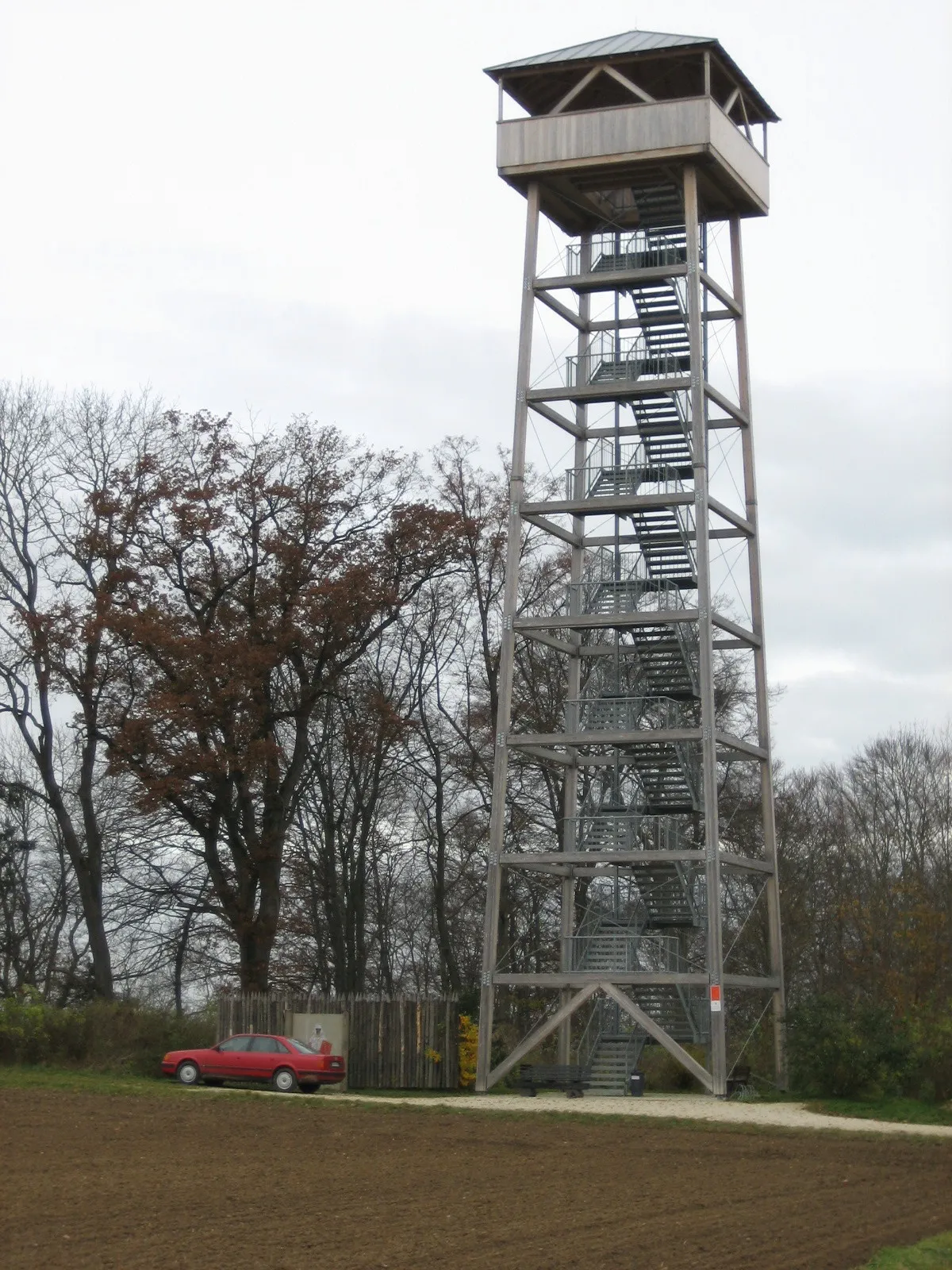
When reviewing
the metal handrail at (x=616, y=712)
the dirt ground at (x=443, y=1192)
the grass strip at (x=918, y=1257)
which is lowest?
the grass strip at (x=918, y=1257)

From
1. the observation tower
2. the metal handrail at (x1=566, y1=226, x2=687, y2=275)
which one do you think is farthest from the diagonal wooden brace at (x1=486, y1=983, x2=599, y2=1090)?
the metal handrail at (x1=566, y1=226, x2=687, y2=275)

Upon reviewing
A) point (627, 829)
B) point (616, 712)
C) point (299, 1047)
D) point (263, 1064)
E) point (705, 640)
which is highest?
point (705, 640)

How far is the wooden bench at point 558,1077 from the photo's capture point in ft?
117

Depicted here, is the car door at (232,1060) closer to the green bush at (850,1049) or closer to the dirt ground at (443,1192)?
the dirt ground at (443,1192)

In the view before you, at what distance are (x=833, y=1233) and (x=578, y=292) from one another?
27.5 meters

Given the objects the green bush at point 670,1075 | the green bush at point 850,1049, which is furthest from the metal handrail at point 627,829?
the green bush at point 670,1075

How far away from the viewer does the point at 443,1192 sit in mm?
18547

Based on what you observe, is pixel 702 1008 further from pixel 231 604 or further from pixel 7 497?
pixel 7 497

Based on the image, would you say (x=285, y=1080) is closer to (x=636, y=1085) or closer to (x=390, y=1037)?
(x=390, y=1037)

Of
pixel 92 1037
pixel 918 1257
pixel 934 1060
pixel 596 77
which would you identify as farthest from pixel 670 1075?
pixel 918 1257

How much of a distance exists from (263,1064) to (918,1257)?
2309cm

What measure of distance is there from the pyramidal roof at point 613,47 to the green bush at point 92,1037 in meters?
22.4

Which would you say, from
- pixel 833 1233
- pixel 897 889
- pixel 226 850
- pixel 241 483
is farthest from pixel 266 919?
pixel 833 1233

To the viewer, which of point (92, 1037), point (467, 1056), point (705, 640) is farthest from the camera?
point (92, 1037)
